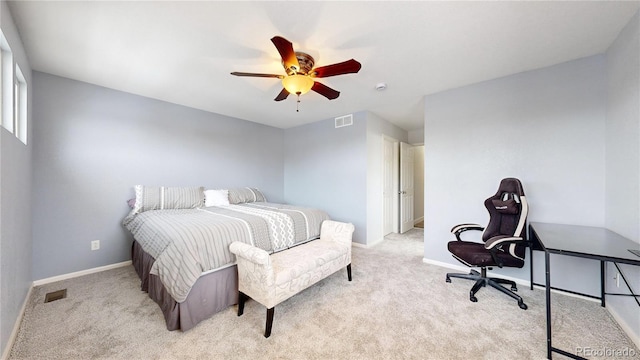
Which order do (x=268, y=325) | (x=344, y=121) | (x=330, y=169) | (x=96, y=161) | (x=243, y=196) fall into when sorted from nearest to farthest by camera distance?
(x=268, y=325) < (x=96, y=161) < (x=243, y=196) < (x=344, y=121) < (x=330, y=169)

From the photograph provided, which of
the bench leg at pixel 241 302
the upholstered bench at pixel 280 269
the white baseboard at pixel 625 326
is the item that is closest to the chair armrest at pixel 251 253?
the upholstered bench at pixel 280 269

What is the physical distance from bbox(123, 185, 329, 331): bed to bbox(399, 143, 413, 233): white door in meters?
2.71

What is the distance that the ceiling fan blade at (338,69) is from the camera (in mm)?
1793

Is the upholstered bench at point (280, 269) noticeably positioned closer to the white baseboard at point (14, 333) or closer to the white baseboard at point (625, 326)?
the white baseboard at point (14, 333)

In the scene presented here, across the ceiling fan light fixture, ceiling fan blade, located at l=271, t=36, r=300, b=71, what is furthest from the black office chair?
ceiling fan blade, located at l=271, t=36, r=300, b=71


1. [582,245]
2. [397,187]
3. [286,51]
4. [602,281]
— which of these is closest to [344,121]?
[397,187]

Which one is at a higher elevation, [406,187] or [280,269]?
[406,187]

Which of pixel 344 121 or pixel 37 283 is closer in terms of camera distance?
pixel 37 283

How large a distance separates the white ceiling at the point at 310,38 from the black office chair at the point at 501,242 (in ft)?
4.36

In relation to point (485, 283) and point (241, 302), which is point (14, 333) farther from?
point (485, 283)

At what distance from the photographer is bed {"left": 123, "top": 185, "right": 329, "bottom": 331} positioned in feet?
5.58

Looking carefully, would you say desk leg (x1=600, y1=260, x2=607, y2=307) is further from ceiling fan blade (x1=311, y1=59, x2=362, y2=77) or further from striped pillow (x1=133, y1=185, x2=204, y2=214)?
striped pillow (x1=133, y1=185, x2=204, y2=214)

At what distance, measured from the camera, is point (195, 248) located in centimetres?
176

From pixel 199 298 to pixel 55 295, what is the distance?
5.60 feet
